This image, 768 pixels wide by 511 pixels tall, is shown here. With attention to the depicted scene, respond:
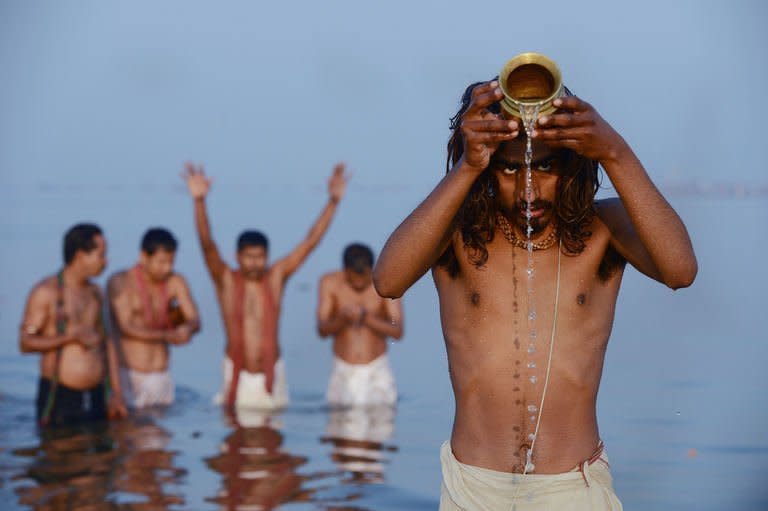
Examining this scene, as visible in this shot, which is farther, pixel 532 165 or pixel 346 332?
pixel 346 332

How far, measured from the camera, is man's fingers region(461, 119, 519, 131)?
2928mm

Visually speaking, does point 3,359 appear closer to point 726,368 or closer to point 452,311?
point 726,368

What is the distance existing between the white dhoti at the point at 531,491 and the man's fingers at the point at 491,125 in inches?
36.7

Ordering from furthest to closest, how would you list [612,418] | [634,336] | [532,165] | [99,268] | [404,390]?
[634,336] → [404,390] → [612,418] → [99,268] → [532,165]

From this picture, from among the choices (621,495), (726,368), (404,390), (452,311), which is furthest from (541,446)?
(726,368)

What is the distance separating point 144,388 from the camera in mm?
10539

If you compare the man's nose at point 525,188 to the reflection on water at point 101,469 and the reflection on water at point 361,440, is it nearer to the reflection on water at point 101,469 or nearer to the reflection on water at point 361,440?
the reflection on water at point 101,469

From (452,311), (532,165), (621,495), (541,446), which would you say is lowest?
(621,495)

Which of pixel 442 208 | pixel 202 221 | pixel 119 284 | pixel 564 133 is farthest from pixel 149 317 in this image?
pixel 564 133

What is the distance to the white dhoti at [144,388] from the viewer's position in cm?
1048

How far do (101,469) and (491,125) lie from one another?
18.1 feet

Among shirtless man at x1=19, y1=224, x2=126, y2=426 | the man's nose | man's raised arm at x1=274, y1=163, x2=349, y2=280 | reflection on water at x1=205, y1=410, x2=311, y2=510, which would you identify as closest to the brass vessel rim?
the man's nose

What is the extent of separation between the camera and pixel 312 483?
24.5 feet

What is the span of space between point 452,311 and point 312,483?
4.25 metres
